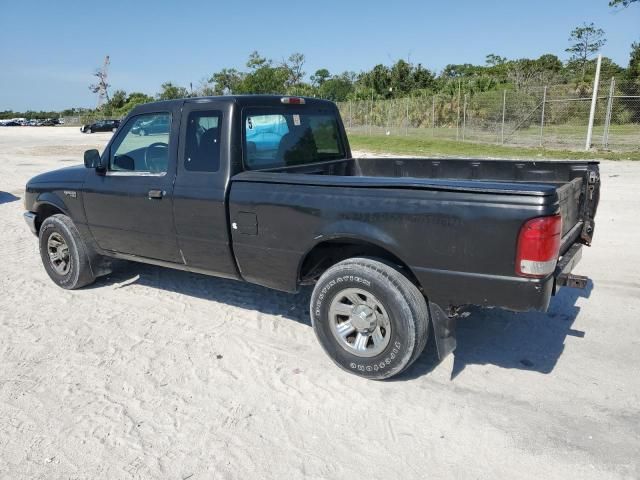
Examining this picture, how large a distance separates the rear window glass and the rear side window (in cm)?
23

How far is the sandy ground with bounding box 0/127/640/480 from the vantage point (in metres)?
2.88

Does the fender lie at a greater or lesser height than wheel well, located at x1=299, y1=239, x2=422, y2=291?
greater

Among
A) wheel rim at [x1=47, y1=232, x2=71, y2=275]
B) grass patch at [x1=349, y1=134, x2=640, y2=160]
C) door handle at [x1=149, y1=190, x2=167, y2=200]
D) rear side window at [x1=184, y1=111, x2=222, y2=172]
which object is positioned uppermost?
rear side window at [x1=184, y1=111, x2=222, y2=172]

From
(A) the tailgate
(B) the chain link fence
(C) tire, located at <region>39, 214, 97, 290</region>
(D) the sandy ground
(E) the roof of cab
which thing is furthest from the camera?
(B) the chain link fence

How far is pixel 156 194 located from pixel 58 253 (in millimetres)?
1923

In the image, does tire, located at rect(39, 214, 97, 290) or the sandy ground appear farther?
tire, located at rect(39, 214, 97, 290)

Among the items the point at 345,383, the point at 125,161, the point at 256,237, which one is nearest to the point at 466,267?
the point at 345,383

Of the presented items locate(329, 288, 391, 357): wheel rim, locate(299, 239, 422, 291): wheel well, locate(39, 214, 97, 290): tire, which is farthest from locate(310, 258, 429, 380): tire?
locate(39, 214, 97, 290): tire

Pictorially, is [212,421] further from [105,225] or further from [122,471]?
[105,225]

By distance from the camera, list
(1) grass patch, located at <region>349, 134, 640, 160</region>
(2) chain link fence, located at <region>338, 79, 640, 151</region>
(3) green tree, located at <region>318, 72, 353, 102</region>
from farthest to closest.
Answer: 1. (3) green tree, located at <region>318, 72, 353, 102</region>
2. (2) chain link fence, located at <region>338, 79, 640, 151</region>
3. (1) grass patch, located at <region>349, 134, 640, 160</region>

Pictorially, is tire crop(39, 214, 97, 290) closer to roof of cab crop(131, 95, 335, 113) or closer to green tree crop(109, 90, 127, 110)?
roof of cab crop(131, 95, 335, 113)

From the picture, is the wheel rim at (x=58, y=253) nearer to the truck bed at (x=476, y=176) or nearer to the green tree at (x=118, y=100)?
the truck bed at (x=476, y=176)

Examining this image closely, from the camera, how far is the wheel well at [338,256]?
3584 mm

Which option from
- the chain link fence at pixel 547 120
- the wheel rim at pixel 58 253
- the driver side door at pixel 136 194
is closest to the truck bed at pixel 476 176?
the driver side door at pixel 136 194
